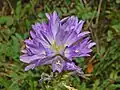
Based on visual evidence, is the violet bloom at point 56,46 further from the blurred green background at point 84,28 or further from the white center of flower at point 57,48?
the blurred green background at point 84,28

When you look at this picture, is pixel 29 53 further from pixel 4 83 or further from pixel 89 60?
pixel 89 60

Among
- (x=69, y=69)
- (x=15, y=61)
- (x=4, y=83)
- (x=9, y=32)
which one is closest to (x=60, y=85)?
(x=69, y=69)

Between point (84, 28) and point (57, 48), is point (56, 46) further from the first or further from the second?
point (84, 28)

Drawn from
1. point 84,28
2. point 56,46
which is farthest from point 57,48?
point 84,28

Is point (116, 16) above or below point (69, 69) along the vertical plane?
above

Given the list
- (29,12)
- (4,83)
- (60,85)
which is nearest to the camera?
(60,85)

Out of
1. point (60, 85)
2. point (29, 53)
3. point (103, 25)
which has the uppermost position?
point (103, 25)

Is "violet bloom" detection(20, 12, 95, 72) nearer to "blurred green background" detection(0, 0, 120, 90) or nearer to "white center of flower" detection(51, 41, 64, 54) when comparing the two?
"white center of flower" detection(51, 41, 64, 54)

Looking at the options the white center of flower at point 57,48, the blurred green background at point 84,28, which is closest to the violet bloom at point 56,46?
the white center of flower at point 57,48
